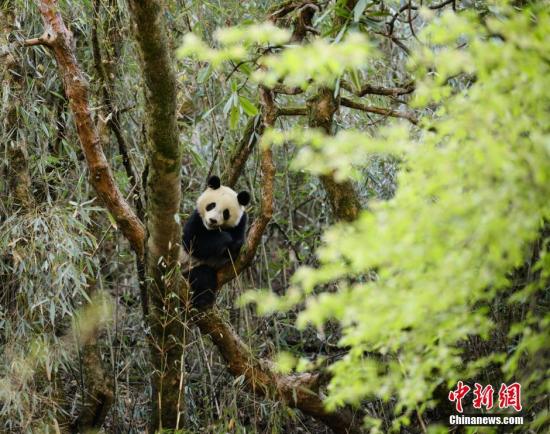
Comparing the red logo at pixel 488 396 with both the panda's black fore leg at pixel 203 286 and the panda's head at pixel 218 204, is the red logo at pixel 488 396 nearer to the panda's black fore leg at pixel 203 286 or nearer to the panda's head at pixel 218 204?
the panda's black fore leg at pixel 203 286

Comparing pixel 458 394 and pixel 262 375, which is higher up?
pixel 262 375

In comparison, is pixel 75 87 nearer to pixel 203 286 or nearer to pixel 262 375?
pixel 203 286

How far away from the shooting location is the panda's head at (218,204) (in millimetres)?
4468

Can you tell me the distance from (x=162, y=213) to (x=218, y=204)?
1313 mm

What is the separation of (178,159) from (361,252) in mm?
1593

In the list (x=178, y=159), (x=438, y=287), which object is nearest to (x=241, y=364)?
(x=178, y=159)

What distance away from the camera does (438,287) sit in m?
1.76

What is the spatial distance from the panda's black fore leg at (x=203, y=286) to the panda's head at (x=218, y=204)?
1.26 ft

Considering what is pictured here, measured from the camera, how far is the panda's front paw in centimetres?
392

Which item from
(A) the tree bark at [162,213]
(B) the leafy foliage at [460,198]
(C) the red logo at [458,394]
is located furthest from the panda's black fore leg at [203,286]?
(B) the leafy foliage at [460,198]

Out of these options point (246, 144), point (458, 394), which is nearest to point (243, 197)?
point (246, 144)

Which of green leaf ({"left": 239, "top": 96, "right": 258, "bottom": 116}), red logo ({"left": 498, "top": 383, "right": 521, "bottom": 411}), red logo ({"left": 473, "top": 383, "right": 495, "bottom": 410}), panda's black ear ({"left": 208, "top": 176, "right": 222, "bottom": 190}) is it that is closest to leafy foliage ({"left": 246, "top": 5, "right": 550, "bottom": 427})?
red logo ({"left": 498, "top": 383, "right": 521, "bottom": 411})

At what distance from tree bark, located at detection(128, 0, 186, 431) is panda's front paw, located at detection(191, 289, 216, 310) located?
18cm

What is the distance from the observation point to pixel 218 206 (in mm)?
4500
